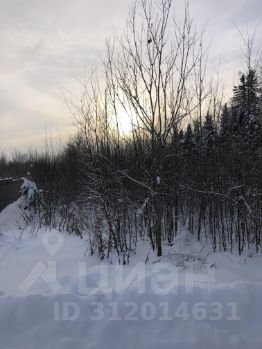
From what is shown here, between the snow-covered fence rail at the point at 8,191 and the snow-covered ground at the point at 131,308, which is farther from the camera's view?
the snow-covered fence rail at the point at 8,191

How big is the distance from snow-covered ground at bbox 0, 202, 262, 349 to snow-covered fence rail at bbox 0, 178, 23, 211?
8979mm

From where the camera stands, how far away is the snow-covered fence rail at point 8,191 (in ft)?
46.6

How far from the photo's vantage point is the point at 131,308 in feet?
14.2

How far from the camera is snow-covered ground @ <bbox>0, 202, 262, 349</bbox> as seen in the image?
3.94 metres

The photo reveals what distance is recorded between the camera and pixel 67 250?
23.5 feet

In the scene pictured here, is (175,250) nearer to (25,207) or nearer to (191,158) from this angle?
(191,158)

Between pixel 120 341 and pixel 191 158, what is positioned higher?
pixel 191 158

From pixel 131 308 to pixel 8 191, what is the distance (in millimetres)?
11981

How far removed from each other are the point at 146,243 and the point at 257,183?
2386 mm

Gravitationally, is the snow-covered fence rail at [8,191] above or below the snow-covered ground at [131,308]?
above

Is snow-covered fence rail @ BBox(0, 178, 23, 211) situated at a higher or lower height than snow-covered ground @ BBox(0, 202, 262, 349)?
higher

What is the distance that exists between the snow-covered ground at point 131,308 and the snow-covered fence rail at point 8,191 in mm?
8979

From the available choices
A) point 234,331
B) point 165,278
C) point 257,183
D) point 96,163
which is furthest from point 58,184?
point 234,331

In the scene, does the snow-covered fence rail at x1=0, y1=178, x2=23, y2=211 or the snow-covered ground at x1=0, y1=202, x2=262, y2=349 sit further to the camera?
the snow-covered fence rail at x1=0, y1=178, x2=23, y2=211
